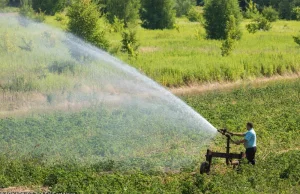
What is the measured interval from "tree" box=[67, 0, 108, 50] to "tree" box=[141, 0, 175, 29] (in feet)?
93.1

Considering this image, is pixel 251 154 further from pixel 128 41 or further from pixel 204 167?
pixel 128 41

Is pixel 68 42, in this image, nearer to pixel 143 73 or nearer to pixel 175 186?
pixel 143 73

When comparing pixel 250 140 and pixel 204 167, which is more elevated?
pixel 250 140

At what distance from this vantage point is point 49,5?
6450 cm

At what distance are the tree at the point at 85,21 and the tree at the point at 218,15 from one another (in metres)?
19.5

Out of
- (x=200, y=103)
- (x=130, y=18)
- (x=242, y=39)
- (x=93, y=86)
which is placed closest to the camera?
(x=200, y=103)

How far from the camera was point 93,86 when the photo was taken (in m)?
27.0

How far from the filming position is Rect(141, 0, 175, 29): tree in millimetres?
58906

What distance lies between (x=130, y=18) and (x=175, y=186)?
4479cm

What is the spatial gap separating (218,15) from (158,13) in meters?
11.4

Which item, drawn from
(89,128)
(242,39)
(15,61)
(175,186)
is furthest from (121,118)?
(242,39)

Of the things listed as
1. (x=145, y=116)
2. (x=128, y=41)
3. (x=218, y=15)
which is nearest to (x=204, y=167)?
(x=145, y=116)

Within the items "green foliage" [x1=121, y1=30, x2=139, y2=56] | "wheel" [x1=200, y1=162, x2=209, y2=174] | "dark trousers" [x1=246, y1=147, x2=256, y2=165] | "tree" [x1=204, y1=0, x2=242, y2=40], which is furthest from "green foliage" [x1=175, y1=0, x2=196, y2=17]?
"wheel" [x1=200, y1=162, x2=209, y2=174]

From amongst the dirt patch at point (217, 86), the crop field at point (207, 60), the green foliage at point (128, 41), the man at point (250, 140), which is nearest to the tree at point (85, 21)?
the crop field at point (207, 60)
